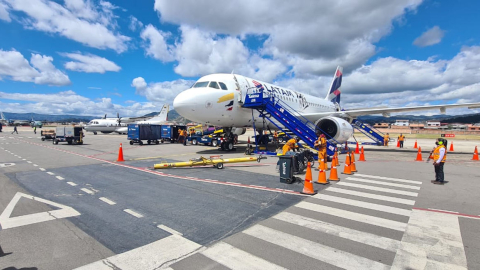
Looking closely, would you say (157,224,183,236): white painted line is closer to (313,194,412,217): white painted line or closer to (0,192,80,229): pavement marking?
(0,192,80,229): pavement marking

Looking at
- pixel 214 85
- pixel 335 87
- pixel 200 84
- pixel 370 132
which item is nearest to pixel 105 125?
pixel 200 84

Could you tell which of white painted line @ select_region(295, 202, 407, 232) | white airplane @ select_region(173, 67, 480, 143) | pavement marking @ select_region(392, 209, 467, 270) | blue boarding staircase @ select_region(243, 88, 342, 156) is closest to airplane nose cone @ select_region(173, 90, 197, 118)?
white airplane @ select_region(173, 67, 480, 143)

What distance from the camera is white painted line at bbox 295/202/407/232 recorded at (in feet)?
16.0

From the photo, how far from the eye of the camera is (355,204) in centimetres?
618

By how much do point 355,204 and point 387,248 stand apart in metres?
2.32

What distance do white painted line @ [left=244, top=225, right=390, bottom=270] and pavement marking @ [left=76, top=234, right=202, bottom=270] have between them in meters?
1.15

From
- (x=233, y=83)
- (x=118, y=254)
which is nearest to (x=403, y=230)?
(x=118, y=254)

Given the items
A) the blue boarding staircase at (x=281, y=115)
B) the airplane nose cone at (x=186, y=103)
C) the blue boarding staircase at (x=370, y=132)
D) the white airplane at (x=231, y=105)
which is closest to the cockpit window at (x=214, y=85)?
the white airplane at (x=231, y=105)

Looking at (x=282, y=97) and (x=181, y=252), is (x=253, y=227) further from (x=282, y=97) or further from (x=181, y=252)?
(x=282, y=97)

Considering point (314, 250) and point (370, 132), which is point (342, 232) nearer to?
point (314, 250)

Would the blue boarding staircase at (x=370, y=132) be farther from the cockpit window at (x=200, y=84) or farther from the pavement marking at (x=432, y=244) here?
the pavement marking at (x=432, y=244)

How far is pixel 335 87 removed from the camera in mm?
30984

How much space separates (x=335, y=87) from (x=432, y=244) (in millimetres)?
29369

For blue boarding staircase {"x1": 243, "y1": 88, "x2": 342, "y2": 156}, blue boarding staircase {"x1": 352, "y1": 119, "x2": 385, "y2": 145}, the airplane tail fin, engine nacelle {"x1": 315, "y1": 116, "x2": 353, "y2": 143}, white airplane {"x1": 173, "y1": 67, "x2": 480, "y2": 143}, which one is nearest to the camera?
white airplane {"x1": 173, "y1": 67, "x2": 480, "y2": 143}
